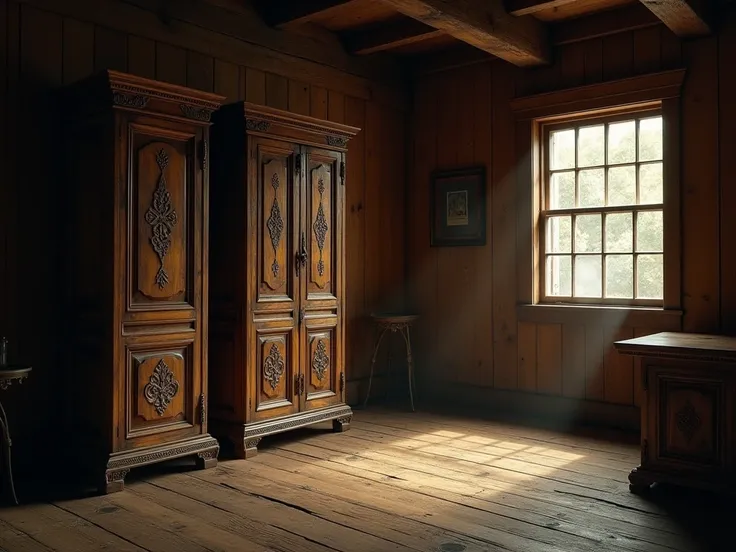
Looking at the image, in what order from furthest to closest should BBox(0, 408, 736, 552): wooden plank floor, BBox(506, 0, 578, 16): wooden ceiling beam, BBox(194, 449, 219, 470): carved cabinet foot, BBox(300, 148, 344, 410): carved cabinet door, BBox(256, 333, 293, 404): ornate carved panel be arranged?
1. BBox(300, 148, 344, 410): carved cabinet door
2. BBox(506, 0, 578, 16): wooden ceiling beam
3. BBox(256, 333, 293, 404): ornate carved panel
4. BBox(194, 449, 219, 470): carved cabinet foot
5. BBox(0, 408, 736, 552): wooden plank floor

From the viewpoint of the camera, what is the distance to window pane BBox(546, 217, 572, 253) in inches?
209

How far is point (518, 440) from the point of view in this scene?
181 inches

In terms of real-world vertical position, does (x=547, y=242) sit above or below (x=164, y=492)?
above

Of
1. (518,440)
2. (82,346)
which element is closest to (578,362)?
(518,440)

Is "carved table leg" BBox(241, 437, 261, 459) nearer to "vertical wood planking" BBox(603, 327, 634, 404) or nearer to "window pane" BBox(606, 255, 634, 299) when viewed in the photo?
"vertical wood planking" BBox(603, 327, 634, 404)

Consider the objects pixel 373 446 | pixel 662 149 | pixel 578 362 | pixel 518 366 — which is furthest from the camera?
pixel 518 366

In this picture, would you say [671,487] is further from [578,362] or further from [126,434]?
A: [126,434]

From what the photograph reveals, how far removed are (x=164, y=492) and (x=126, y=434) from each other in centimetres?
37

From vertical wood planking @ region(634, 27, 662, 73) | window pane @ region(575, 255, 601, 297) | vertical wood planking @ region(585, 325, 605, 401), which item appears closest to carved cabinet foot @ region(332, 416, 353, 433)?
vertical wood planking @ region(585, 325, 605, 401)

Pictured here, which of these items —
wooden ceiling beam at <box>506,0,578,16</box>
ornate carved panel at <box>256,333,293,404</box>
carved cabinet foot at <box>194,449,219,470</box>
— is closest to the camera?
carved cabinet foot at <box>194,449,219,470</box>

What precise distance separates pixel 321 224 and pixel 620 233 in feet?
7.03

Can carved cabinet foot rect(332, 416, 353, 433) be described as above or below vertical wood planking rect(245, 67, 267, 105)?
below

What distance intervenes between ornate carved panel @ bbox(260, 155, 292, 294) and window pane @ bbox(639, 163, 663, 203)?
2.47 meters

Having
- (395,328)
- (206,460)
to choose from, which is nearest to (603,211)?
(395,328)
